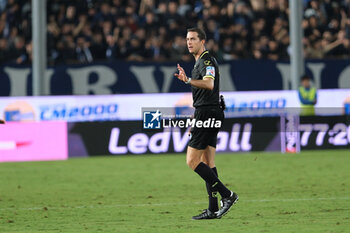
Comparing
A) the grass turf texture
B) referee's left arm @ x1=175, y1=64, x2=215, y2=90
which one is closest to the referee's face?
referee's left arm @ x1=175, y1=64, x2=215, y2=90

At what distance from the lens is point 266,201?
10.4 metres

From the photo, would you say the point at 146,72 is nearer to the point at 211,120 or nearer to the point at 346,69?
the point at 346,69

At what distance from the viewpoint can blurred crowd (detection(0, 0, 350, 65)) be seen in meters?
20.7

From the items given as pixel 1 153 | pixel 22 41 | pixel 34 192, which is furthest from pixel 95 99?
pixel 34 192

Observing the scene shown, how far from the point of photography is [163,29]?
21.0m

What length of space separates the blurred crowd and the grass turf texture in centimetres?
Answer: 409

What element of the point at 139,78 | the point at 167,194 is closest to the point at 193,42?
the point at 167,194

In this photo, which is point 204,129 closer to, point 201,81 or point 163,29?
point 201,81

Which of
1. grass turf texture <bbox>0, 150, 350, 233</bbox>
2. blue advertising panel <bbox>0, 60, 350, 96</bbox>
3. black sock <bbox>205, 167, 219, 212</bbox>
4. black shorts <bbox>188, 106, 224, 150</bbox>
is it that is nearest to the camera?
grass turf texture <bbox>0, 150, 350, 233</bbox>

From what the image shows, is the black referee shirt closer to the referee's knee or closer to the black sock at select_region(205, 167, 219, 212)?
the referee's knee

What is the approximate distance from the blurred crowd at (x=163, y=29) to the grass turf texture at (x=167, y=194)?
4.09m

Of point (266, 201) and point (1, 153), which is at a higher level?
point (266, 201)

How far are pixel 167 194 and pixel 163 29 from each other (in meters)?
9.98

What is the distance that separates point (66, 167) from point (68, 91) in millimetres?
4081
